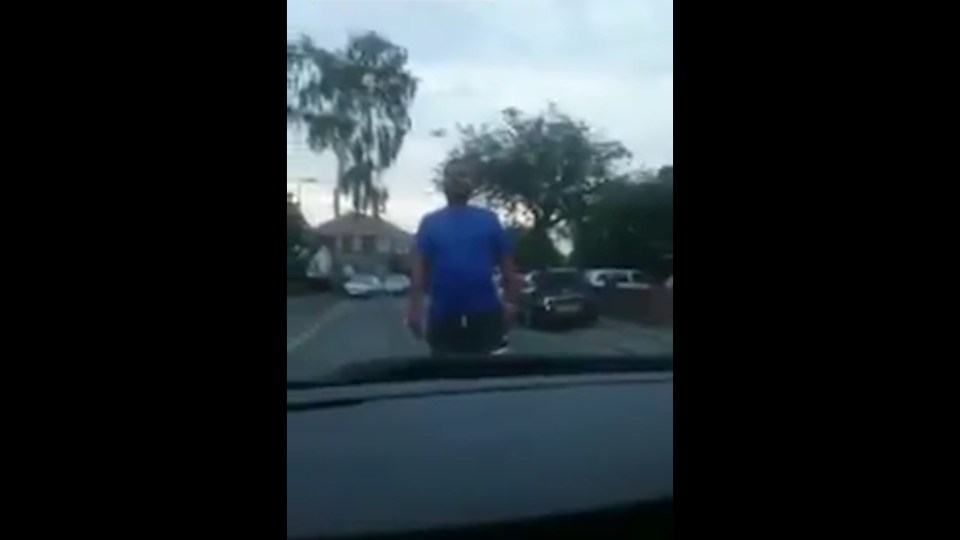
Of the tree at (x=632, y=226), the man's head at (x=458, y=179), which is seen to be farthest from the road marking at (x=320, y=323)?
the tree at (x=632, y=226)

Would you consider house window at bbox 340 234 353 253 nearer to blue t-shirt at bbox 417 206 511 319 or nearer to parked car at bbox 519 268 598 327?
blue t-shirt at bbox 417 206 511 319

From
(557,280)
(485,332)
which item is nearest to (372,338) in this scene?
(485,332)

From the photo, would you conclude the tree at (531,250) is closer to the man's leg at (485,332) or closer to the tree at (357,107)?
the man's leg at (485,332)

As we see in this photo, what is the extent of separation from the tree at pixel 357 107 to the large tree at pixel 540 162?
11 centimetres

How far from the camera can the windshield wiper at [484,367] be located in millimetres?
2174

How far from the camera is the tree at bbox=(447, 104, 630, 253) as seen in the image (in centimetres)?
221

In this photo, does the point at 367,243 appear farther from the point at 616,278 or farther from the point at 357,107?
the point at 616,278

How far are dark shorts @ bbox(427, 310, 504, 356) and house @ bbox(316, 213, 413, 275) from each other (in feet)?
0.36

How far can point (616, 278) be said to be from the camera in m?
2.25

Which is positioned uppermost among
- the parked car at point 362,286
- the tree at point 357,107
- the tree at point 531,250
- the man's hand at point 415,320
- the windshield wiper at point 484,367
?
the tree at point 357,107

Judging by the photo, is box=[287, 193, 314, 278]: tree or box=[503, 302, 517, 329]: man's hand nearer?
box=[287, 193, 314, 278]: tree

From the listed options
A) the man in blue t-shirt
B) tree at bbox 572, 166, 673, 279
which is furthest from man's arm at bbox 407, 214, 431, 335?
tree at bbox 572, 166, 673, 279
